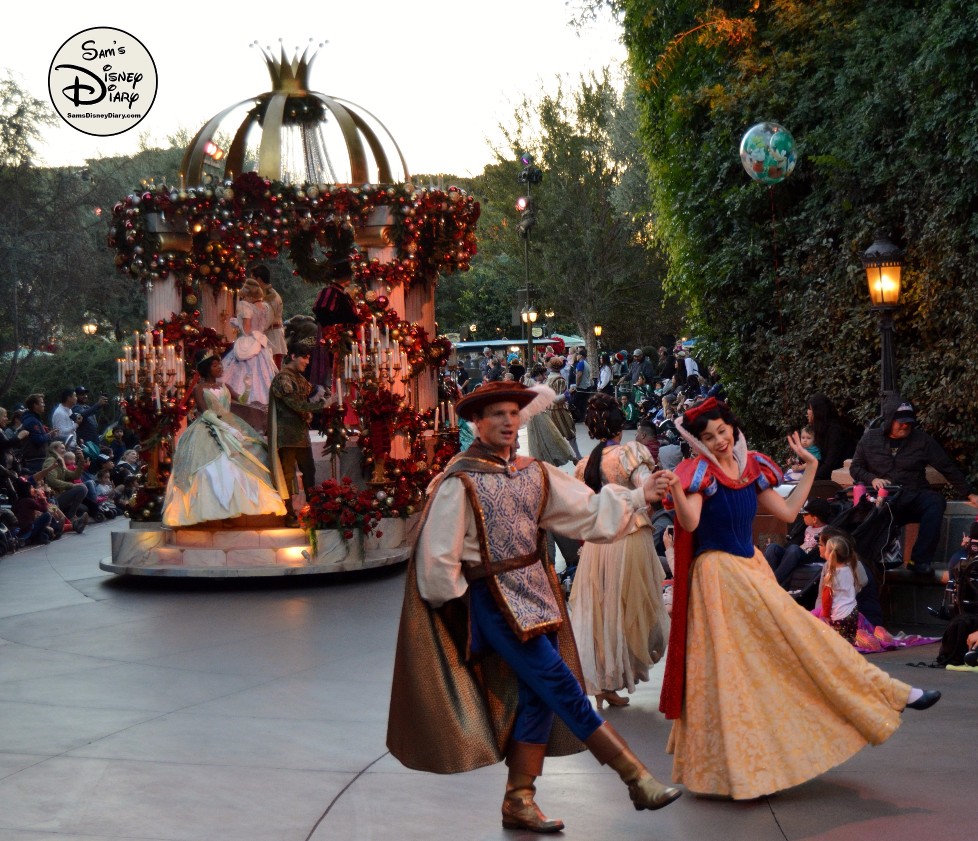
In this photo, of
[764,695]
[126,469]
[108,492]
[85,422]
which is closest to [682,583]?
[764,695]

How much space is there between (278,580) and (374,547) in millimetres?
987

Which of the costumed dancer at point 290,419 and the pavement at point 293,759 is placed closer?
the pavement at point 293,759

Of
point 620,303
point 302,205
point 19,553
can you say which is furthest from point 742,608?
point 620,303

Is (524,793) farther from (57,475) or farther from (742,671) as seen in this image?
(57,475)

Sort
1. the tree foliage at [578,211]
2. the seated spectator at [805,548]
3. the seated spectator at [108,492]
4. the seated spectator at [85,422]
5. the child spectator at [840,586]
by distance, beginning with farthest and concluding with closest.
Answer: the tree foliage at [578,211] → the seated spectator at [85,422] → the seated spectator at [108,492] → the seated spectator at [805,548] → the child spectator at [840,586]

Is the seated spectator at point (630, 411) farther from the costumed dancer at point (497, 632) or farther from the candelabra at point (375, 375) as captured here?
the costumed dancer at point (497, 632)

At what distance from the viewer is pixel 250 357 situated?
14.6 m

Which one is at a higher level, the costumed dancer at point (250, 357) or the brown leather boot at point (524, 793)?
the costumed dancer at point (250, 357)

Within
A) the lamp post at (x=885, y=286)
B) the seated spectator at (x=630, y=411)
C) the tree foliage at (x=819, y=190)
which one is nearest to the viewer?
the lamp post at (x=885, y=286)

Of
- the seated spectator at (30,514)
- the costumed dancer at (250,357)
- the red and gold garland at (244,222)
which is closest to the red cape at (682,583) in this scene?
the red and gold garland at (244,222)

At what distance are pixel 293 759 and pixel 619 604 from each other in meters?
2.12

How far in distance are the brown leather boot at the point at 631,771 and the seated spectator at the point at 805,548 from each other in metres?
5.17

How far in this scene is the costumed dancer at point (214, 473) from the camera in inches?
504

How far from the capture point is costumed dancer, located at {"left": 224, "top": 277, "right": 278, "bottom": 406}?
14.6m
